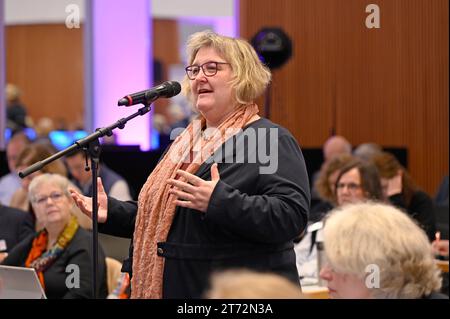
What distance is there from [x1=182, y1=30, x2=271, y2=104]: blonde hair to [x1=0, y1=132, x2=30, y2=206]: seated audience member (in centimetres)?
382

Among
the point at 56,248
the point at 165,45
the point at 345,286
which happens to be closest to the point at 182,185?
the point at 345,286

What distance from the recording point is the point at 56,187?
4.14 meters

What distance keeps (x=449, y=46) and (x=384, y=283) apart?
228 inches

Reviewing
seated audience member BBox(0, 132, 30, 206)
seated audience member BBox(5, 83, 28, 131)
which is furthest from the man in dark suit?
seated audience member BBox(5, 83, 28, 131)

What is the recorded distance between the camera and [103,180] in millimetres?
5566

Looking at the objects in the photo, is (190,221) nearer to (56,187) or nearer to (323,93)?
(56,187)

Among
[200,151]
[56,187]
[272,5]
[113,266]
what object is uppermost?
[272,5]

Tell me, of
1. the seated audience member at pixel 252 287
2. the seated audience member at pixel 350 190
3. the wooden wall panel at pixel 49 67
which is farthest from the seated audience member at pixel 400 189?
the wooden wall panel at pixel 49 67

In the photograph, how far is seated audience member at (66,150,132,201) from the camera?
18.1 feet

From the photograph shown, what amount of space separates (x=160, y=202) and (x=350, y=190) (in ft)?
7.58

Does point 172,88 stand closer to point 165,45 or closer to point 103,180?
point 103,180

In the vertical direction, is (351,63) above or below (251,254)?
above

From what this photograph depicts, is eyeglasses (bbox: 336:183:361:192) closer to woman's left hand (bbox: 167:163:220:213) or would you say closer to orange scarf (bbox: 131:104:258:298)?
Answer: orange scarf (bbox: 131:104:258:298)
